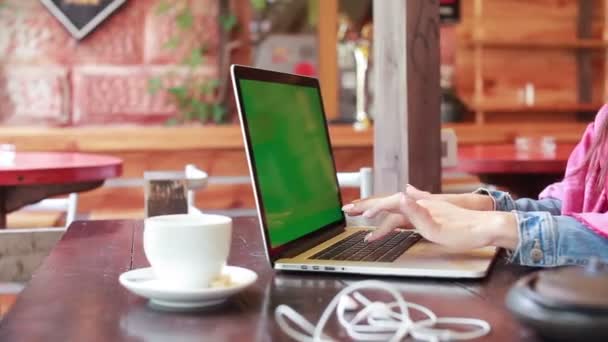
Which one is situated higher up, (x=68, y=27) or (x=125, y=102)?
(x=68, y=27)

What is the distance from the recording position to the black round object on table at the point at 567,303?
27.0 inches

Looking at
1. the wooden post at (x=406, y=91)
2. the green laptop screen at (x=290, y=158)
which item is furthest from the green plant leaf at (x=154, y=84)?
the green laptop screen at (x=290, y=158)

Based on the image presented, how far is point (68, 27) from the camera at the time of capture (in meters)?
4.41

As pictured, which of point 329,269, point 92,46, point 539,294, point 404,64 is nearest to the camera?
point 539,294

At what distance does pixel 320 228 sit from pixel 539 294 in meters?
0.66

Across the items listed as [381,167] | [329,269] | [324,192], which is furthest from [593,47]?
[329,269]

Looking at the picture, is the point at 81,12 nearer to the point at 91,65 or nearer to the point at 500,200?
the point at 91,65

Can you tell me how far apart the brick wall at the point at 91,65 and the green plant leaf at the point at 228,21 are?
0.07 metres

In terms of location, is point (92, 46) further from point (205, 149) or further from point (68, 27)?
point (205, 149)

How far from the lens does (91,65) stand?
4484 mm

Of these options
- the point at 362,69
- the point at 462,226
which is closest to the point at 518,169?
the point at 462,226

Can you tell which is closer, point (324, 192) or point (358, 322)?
point (358, 322)

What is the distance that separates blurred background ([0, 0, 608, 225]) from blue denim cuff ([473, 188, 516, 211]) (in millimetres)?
2694

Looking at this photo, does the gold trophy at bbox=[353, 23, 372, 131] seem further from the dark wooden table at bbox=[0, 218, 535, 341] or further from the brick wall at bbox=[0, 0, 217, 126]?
the dark wooden table at bbox=[0, 218, 535, 341]
